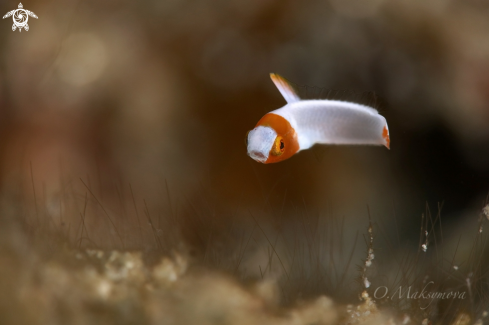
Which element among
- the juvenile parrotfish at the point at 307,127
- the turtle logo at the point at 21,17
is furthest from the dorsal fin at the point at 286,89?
the turtle logo at the point at 21,17

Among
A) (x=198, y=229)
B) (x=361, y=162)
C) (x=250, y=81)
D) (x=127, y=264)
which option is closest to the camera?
(x=127, y=264)

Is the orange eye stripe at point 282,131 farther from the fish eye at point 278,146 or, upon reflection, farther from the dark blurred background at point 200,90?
the dark blurred background at point 200,90

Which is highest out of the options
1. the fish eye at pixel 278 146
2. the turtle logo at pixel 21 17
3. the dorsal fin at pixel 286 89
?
the turtle logo at pixel 21 17

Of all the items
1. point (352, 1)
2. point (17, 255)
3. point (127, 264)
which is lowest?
point (127, 264)

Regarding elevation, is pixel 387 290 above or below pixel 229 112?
below

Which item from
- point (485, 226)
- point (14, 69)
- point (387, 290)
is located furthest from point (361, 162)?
point (14, 69)

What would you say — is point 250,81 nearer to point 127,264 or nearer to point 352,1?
point 352,1

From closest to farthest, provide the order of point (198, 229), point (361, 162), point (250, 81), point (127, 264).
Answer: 1. point (127, 264)
2. point (198, 229)
3. point (250, 81)
4. point (361, 162)
